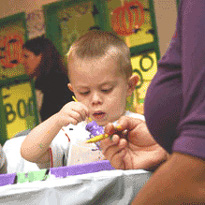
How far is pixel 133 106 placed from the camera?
325 cm

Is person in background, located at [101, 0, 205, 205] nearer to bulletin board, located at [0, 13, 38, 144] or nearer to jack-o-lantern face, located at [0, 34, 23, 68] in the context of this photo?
bulletin board, located at [0, 13, 38, 144]

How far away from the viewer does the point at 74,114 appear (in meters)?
0.93

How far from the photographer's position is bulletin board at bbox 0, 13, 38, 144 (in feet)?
13.5

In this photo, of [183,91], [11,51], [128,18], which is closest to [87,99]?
[183,91]

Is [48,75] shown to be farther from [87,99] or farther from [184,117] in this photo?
[184,117]

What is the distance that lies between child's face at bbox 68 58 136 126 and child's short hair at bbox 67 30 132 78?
0.03 metres

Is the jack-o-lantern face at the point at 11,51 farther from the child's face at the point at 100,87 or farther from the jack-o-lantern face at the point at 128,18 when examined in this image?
the child's face at the point at 100,87

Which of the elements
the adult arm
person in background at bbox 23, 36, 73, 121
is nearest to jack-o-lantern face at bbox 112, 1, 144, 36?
person in background at bbox 23, 36, 73, 121

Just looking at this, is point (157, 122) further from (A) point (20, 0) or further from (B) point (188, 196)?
(A) point (20, 0)

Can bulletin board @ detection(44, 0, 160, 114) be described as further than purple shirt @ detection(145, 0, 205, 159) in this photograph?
Yes

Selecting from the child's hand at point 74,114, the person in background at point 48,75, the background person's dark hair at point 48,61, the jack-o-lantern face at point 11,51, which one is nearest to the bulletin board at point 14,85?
the jack-o-lantern face at point 11,51

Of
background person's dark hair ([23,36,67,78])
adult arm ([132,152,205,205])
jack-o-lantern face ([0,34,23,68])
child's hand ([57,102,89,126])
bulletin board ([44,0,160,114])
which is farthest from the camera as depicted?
jack-o-lantern face ([0,34,23,68])

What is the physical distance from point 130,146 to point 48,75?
4.93 ft

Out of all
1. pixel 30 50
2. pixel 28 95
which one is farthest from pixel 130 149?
pixel 28 95
